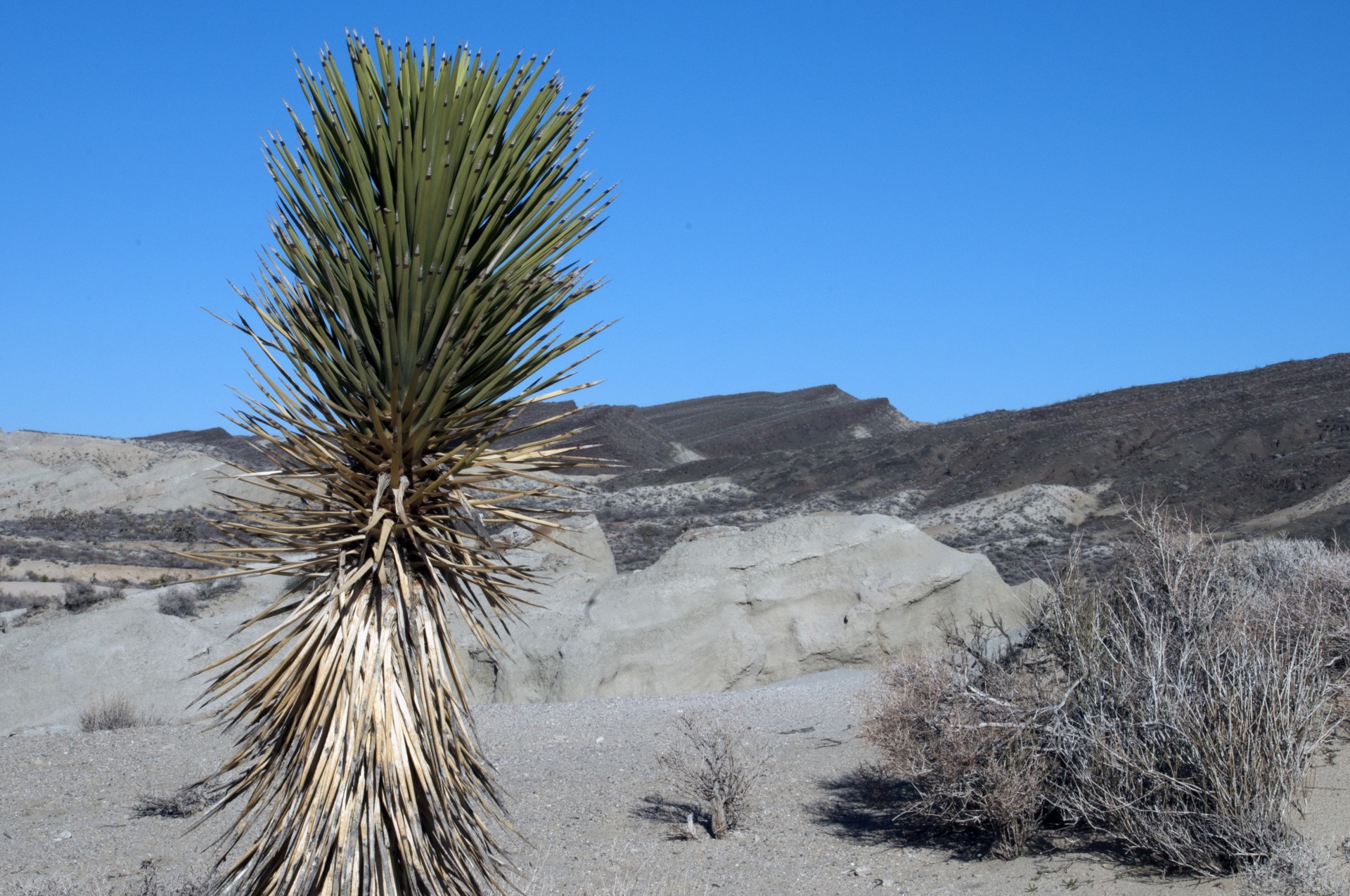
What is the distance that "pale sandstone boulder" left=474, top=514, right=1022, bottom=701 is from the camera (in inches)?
532

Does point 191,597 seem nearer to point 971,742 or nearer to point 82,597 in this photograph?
point 82,597

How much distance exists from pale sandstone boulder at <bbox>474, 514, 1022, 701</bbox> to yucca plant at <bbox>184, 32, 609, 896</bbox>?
9.67 meters

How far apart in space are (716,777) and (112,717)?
8538 millimetres

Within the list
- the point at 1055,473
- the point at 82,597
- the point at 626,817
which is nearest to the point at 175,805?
the point at 626,817

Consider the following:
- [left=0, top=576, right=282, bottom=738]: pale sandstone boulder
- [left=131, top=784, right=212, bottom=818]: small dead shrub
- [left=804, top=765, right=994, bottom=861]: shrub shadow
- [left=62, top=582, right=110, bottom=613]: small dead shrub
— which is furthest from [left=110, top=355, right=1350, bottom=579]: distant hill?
[left=131, top=784, right=212, bottom=818]: small dead shrub

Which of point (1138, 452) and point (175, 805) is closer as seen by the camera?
point (175, 805)

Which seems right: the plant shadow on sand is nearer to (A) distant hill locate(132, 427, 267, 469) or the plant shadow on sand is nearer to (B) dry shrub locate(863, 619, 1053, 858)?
(B) dry shrub locate(863, 619, 1053, 858)

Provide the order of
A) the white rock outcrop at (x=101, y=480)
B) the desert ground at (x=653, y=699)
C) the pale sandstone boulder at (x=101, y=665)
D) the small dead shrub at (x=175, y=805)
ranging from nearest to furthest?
the desert ground at (x=653, y=699) → the small dead shrub at (x=175, y=805) → the pale sandstone boulder at (x=101, y=665) → the white rock outcrop at (x=101, y=480)

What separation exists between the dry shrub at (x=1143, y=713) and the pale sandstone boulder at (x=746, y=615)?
5577 mm

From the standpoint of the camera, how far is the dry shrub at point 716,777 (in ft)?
26.5

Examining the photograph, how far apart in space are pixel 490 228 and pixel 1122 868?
5295 mm

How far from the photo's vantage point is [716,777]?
8.10 metres

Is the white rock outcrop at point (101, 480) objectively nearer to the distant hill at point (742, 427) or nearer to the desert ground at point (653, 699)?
the desert ground at point (653, 699)

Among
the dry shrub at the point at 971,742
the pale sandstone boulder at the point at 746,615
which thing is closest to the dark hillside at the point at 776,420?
the pale sandstone boulder at the point at 746,615
